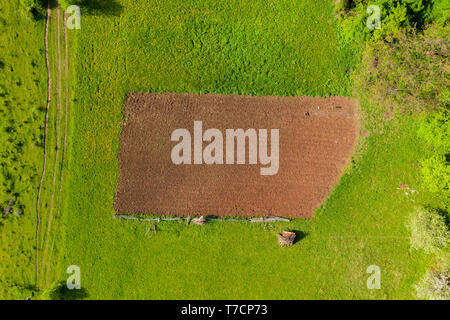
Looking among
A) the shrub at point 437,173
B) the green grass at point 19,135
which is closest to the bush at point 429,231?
the shrub at point 437,173

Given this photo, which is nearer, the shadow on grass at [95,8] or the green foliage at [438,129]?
the green foliage at [438,129]

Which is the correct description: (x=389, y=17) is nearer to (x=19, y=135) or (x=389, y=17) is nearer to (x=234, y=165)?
(x=234, y=165)

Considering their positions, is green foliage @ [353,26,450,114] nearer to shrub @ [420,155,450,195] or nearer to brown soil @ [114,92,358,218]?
brown soil @ [114,92,358,218]

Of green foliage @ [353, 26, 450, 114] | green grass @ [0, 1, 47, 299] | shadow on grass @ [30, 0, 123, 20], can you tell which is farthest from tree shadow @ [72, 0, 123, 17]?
green foliage @ [353, 26, 450, 114]

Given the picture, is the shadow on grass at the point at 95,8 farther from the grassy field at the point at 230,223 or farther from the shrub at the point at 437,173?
the shrub at the point at 437,173
